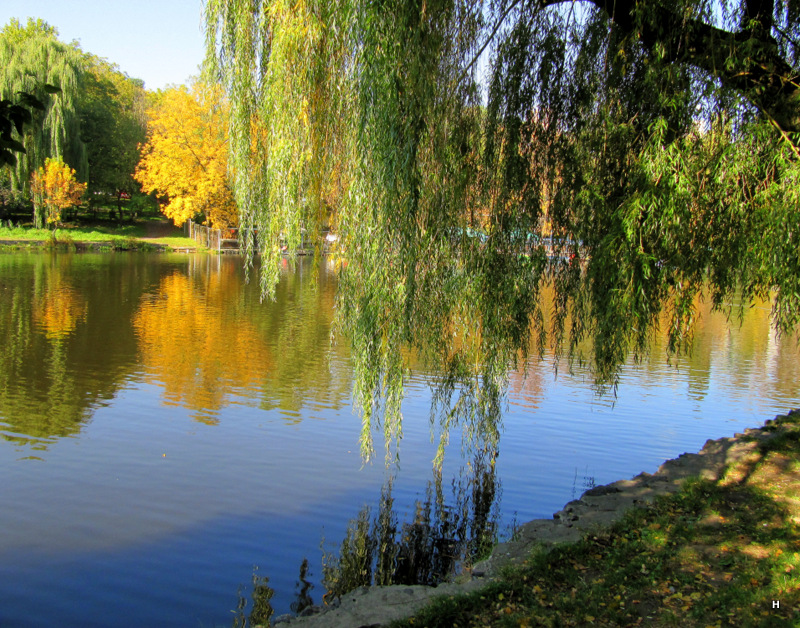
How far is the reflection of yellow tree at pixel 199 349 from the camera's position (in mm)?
12352

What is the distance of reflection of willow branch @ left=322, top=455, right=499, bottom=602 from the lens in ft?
19.0

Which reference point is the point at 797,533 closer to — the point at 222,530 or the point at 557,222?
the point at 557,222

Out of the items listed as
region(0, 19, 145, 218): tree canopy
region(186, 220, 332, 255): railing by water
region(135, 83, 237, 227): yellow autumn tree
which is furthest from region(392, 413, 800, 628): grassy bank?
region(186, 220, 332, 255): railing by water

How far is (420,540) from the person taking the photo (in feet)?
21.2

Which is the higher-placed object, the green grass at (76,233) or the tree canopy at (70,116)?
the tree canopy at (70,116)

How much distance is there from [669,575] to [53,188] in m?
42.3

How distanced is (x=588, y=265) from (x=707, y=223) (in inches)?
47.4

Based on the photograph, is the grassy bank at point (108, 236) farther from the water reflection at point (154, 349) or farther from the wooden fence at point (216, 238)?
the water reflection at point (154, 349)

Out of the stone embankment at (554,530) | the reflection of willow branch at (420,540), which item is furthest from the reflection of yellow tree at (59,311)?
the stone embankment at (554,530)

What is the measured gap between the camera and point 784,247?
500 cm

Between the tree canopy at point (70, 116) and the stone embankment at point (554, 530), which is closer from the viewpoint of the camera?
the stone embankment at point (554, 530)

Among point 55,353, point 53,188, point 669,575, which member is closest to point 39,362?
point 55,353

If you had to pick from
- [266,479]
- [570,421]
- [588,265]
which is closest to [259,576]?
[266,479]

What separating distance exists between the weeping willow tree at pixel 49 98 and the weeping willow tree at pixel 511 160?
36.8m
